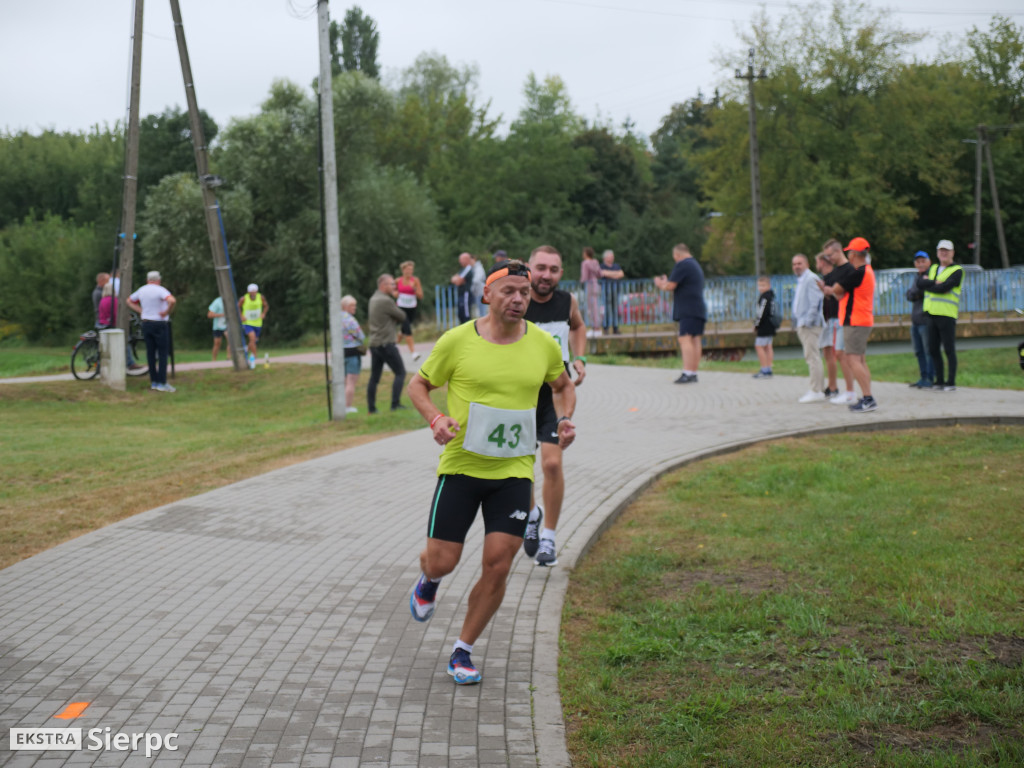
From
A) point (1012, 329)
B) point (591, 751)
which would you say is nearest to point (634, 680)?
point (591, 751)

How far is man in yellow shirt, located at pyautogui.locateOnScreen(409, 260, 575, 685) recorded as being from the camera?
4.66m

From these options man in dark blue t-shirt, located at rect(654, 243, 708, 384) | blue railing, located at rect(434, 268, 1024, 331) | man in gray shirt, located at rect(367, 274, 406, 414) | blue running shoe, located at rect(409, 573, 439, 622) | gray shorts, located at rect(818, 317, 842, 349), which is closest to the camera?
blue running shoe, located at rect(409, 573, 439, 622)

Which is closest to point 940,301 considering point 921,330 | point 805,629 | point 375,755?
point 921,330

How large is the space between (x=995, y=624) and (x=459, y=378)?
2.94 metres

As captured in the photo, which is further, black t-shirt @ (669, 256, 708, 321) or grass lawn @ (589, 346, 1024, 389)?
grass lawn @ (589, 346, 1024, 389)

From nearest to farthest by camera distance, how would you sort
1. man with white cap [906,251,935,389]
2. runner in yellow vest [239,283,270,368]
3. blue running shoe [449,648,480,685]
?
blue running shoe [449,648,480,685] < man with white cap [906,251,935,389] < runner in yellow vest [239,283,270,368]

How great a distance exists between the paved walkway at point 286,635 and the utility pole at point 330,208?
513cm

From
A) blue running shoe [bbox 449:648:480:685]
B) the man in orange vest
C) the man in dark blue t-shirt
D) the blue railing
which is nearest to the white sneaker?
the man in orange vest

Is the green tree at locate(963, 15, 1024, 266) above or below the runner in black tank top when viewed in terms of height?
above

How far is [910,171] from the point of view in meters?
50.8

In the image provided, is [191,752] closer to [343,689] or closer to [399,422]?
[343,689]

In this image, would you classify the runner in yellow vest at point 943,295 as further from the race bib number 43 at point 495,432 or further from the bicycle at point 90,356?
the bicycle at point 90,356

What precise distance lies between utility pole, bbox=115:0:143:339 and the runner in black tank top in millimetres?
15116

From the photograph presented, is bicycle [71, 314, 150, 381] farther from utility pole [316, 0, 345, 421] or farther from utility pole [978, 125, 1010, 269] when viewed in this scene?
utility pole [978, 125, 1010, 269]
